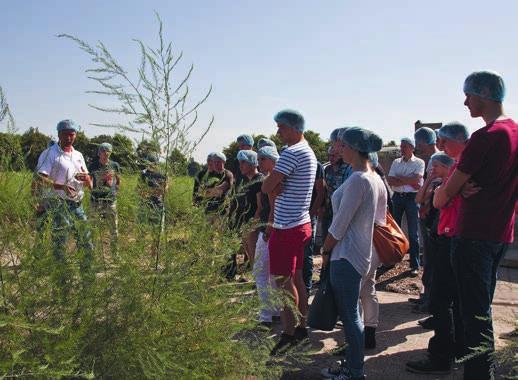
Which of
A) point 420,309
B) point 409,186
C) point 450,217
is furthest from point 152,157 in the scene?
point 409,186

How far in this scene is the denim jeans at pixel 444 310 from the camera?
3.80 metres

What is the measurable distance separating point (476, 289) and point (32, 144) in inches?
99.4

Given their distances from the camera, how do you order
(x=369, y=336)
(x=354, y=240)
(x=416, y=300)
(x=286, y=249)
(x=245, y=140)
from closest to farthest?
(x=354, y=240)
(x=286, y=249)
(x=369, y=336)
(x=416, y=300)
(x=245, y=140)

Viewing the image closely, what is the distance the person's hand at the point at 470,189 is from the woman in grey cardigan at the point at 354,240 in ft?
1.81

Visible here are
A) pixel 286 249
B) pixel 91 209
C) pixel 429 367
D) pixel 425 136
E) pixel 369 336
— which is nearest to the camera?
pixel 91 209

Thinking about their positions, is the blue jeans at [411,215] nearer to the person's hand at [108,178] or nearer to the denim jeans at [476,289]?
the denim jeans at [476,289]

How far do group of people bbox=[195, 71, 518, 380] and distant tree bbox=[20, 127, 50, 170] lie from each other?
784 mm

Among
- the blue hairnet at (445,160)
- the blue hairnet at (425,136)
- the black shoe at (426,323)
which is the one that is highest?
the blue hairnet at (425,136)

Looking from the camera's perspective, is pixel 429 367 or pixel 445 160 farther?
pixel 445 160

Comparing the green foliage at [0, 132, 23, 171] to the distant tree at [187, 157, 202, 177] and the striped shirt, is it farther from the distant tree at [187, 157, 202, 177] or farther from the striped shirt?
the striped shirt

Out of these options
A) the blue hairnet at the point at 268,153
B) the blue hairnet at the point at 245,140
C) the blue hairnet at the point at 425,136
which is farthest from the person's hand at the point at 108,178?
the blue hairnet at the point at 245,140

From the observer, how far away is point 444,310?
3.81 metres

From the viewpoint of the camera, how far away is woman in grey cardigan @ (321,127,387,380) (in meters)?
3.39

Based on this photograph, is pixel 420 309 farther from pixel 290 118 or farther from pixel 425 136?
pixel 290 118
